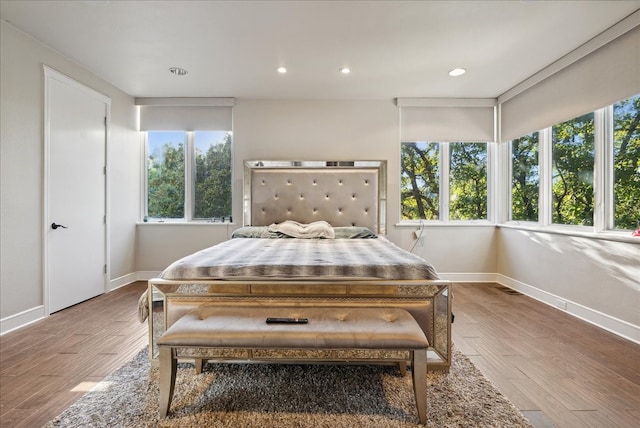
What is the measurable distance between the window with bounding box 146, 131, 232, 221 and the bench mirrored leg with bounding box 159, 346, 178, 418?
2891mm

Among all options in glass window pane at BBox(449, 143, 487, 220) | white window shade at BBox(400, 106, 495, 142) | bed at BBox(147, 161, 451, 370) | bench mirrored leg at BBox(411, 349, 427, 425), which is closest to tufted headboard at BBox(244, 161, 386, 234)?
white window shade at BBox(400, 106, 495, 142)

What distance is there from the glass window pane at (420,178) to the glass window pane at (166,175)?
3.23 m

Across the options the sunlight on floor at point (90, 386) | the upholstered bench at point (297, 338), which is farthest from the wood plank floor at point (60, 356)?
the upholstered bench at point (297, 338)

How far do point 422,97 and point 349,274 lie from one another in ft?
10.5

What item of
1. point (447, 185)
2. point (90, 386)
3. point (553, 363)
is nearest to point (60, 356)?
point (90, 386)

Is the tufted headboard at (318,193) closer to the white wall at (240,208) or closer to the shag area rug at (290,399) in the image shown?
the white wall at (240,208)

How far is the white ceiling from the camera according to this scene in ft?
7.36

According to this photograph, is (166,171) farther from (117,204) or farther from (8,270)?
(8,270)

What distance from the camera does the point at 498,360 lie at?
2080mm

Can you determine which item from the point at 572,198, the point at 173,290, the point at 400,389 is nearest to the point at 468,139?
the point at 572,198

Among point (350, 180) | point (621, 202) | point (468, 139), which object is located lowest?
point (621, 202)

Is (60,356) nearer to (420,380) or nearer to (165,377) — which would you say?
(165,377)

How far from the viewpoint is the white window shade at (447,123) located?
415 centimetres

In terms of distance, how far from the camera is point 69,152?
3135 mm
